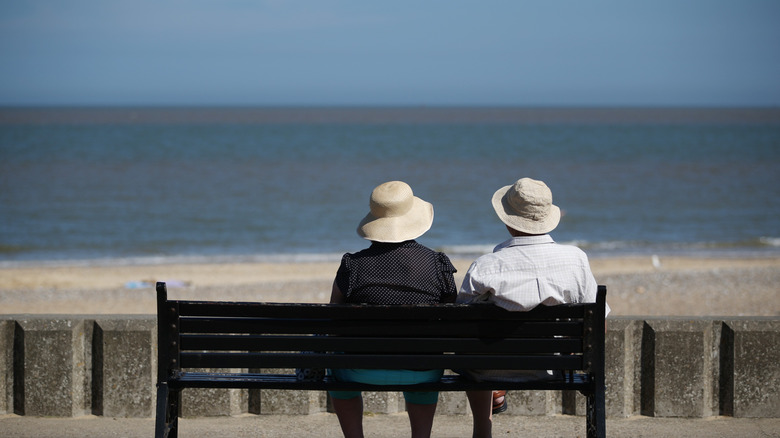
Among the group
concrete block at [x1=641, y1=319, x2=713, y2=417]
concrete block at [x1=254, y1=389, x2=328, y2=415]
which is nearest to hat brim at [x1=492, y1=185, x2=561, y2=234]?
concrete block at [x1=641, y1=319, x2=713, y2=417]

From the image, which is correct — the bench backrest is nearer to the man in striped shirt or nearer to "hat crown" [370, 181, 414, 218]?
the man in striped shirt

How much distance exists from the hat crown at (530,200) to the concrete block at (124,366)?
186cm

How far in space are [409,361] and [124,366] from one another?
1.65 meters

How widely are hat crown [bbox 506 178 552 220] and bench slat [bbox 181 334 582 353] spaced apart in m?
0.53

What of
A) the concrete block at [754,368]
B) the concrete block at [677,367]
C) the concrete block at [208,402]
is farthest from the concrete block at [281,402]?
the concrete block at [754,368]

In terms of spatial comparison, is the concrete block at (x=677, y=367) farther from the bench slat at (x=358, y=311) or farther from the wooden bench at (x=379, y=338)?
the bench slat at (x=358, y=311)

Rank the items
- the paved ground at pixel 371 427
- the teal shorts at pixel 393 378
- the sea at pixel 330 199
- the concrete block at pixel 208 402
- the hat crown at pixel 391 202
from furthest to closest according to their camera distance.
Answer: the sea at pixel 330 199 < the concrete block at pixel 208 402 < the paved ground at pixel 371 427 < the hat crown at pixel 391 202 < the teal shorts at pixel 393 378

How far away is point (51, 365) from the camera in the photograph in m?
4.27

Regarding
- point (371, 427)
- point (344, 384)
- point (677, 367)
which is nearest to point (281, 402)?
point (371, 427)

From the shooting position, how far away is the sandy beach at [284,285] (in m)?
9.95

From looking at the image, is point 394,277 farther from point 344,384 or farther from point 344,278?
point 344,384

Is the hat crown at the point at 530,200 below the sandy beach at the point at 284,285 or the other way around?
the other way around

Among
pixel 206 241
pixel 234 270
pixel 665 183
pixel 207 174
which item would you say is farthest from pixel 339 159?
pixel 234 270

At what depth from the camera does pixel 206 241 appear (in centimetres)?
1880
